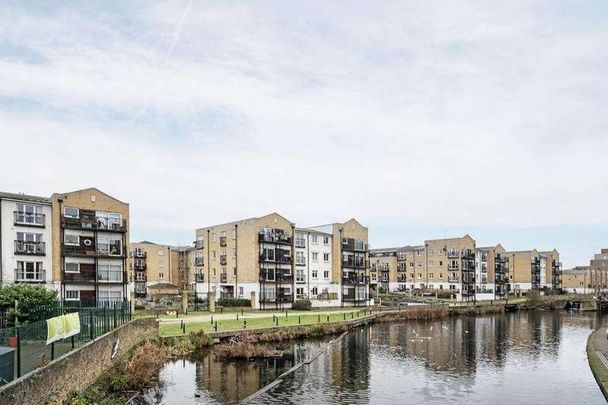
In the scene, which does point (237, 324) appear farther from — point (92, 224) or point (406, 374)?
point (406, 374)

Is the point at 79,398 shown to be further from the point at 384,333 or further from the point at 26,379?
the point at 384,333

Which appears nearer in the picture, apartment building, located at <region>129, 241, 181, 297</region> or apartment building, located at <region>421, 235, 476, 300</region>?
apartment building, located at <region>129, 241, 181, 297</region>

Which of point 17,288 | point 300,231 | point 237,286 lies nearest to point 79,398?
point 17,288

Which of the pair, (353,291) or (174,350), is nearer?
(174,350)

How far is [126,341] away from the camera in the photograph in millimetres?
33969

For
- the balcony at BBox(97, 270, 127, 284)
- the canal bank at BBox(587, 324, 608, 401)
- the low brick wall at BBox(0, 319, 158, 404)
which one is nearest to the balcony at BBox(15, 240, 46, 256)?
the balcony at BBox(97, 270, 127, 284)

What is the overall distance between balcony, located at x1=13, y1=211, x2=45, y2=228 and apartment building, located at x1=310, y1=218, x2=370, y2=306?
4644cm

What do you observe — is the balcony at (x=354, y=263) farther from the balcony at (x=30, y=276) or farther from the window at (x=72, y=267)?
the balcony at (x=30, y=276)

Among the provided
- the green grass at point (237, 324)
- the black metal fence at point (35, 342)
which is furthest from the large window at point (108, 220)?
the black metal fence at point (35, 342)

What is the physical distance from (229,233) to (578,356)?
50742 millimetres

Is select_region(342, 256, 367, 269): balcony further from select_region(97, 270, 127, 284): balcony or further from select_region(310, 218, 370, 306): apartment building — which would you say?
select_region(97, 270, 127, 284): balcony

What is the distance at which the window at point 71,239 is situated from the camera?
2290 inches

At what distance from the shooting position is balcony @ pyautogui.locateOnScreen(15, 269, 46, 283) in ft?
178

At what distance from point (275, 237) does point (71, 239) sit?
30061mm
